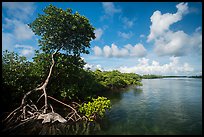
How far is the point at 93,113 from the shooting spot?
10.9m

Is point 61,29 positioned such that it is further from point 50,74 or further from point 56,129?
point 56,129

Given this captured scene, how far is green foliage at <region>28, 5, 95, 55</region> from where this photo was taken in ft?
37.7

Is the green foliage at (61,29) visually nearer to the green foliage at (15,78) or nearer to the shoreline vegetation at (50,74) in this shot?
the shoreline vegetation at (50,74)

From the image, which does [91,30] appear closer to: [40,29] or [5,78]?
[40,29]

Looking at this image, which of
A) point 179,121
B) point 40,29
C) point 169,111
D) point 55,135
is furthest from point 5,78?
point 169,111

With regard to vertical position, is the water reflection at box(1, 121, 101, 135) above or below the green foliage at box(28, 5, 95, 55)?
below

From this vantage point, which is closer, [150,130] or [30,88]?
[150,130]

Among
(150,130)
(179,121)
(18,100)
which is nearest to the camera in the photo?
(150,130)

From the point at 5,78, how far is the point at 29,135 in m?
4.31

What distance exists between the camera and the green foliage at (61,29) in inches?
452

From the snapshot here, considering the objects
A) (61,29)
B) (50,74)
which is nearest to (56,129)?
(50,74)

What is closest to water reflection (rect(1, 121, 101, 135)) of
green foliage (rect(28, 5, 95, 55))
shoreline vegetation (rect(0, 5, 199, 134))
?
shoreline vegetation (rect(0, 5, 199, 134))

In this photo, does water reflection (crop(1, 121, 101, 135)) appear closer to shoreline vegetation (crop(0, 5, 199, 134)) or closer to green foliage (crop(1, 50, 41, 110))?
shoreline vegetation (crop(0, 5, 199, 134))

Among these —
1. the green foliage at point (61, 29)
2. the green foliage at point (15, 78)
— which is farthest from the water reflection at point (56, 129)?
the green foliage at point (61, 29)
